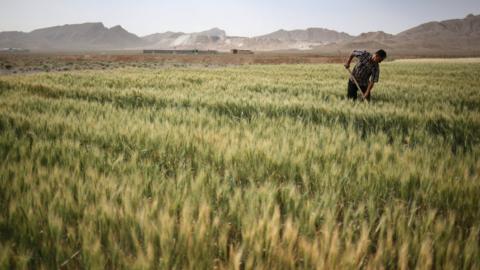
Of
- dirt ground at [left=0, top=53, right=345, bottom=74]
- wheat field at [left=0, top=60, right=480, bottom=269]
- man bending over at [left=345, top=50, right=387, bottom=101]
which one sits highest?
dirt ground at [left=0, top=53, right=345, bottom=74]

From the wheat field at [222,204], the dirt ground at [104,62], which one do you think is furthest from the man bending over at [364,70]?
the dirt ground at [104,62]

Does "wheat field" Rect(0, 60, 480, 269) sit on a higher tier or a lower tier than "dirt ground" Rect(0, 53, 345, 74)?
lower

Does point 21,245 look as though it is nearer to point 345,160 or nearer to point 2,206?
point 2,206

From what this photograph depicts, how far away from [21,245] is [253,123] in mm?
3411

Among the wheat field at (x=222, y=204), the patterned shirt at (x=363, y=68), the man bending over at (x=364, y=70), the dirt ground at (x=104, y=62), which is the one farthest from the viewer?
the dirt ground at (x=104, y=62)

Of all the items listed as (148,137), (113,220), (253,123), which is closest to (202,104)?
(253,123)

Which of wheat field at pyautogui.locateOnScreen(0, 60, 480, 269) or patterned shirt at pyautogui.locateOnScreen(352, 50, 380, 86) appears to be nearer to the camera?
wheat field at pyautogui.locateOnScreen(0, 60, 480, 269)

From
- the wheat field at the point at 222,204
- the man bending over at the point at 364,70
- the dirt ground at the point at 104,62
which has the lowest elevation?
the wheat field at the point at 222,204

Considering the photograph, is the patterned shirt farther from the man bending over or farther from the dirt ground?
the dirt ground

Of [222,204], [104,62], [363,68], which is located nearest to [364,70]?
[363,68]

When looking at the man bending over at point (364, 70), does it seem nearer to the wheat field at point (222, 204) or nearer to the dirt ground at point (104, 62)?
the wheat field at point (222, 204)

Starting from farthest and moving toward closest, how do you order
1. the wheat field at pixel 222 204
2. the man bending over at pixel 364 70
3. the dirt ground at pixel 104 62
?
the dirt ground at pixel 104 62
the man bending over at pixel 364 70
the wheat field at pixel 222 204

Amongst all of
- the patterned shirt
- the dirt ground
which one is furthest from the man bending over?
the dirt ground

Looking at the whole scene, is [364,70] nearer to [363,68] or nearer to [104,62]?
[363,68]
